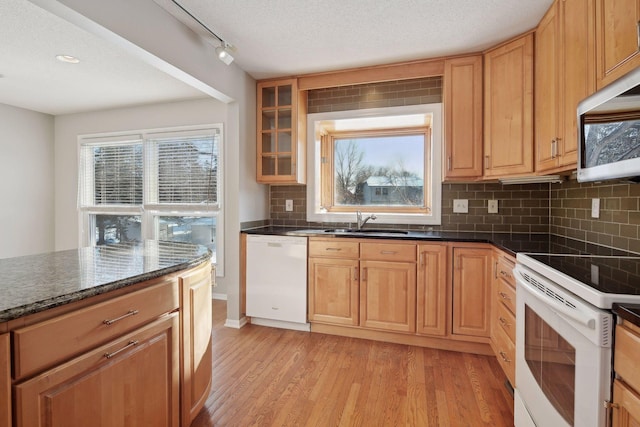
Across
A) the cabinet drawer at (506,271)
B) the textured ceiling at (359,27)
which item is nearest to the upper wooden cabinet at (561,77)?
the textured ceiling at (359,27)

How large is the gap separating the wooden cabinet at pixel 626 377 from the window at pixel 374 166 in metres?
2.16

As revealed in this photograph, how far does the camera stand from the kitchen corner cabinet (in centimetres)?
317

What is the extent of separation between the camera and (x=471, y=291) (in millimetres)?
2445

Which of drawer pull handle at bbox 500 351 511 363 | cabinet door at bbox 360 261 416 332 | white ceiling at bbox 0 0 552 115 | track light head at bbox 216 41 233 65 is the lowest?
drawer pull handle at bbox 500 351 511 363

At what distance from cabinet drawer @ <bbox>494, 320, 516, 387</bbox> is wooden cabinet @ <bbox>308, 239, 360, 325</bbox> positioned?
1053 millimetres

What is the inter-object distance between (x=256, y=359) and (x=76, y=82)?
3291 millimetres

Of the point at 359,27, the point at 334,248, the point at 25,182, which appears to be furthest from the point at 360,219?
the point at 25,182

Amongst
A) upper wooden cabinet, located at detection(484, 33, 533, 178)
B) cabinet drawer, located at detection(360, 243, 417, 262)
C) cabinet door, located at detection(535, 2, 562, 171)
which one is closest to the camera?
cabinet door, located at detection(535, 2, 562, 171)

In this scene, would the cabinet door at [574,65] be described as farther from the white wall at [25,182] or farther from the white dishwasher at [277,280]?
the white wall at [25,182]

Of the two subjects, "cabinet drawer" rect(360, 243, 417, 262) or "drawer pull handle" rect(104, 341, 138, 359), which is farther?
"cabinet drawer" rect(360, 243, 417, 262)

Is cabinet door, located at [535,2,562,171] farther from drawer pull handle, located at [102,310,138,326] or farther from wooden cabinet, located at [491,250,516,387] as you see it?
drawer pull handle, located at [102,310,138,326]

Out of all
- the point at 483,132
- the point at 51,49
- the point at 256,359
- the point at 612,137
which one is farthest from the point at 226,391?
the point at 51,49

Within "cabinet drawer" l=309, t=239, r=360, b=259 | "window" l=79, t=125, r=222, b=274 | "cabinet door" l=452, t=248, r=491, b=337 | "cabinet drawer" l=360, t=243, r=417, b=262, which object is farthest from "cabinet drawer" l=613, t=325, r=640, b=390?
"window" l=79, t=125, r=222, b=274

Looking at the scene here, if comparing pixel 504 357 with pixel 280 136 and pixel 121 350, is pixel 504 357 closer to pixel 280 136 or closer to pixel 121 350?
pixel 121 350
